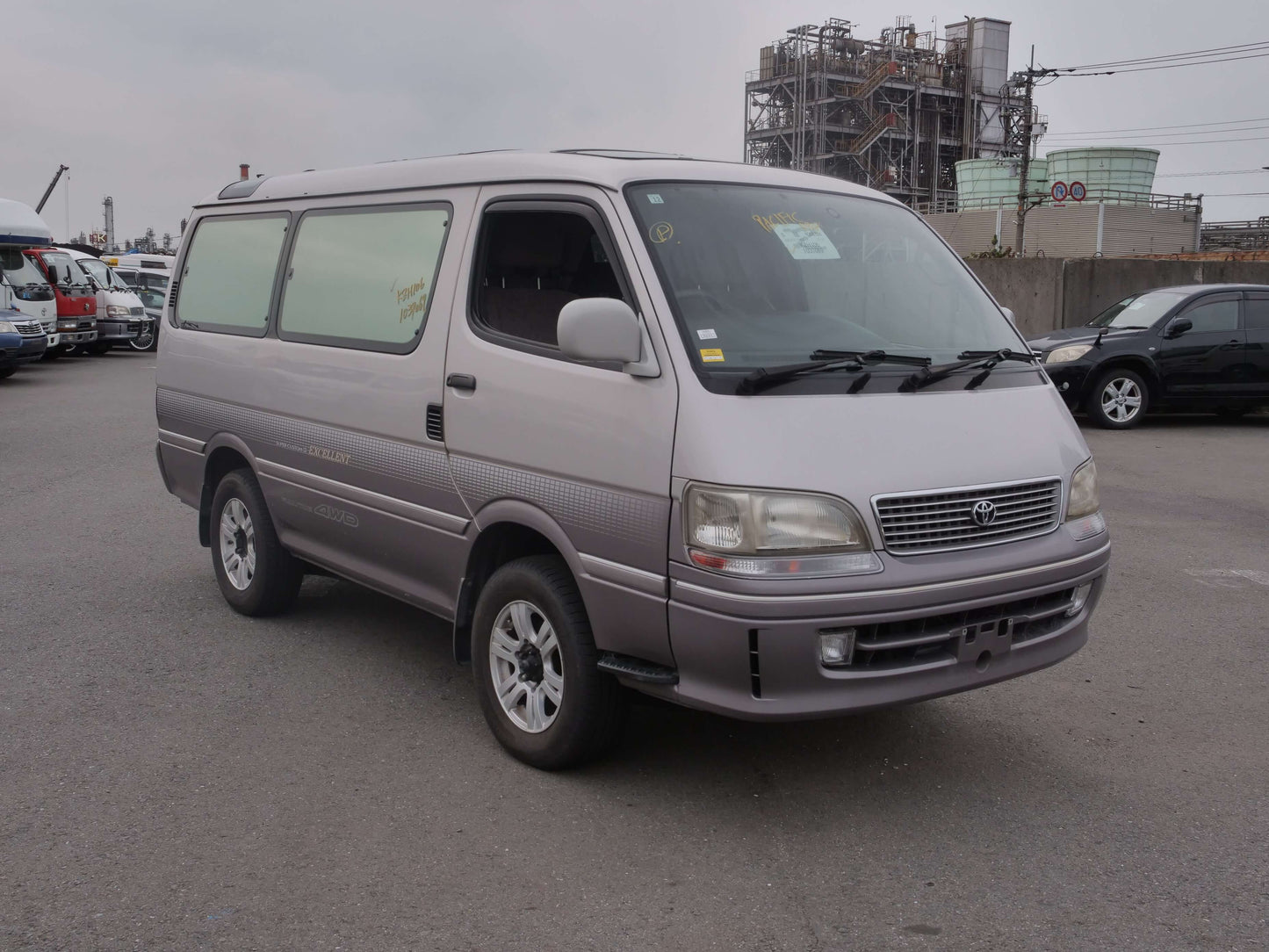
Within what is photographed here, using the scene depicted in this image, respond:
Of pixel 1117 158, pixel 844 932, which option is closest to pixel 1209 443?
pixel 844 932

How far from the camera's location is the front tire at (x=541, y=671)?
419 cm

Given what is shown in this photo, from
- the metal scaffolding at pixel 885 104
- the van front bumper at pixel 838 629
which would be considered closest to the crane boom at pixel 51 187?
the metal scaffolding at pixel 885 104

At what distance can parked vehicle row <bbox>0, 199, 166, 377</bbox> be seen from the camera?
860 inches

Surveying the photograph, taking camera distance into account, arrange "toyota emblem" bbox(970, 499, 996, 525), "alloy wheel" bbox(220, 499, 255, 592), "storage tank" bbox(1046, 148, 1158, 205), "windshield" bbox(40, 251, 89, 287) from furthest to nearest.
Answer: "storage tank" bbox(1046, 148, 1158, 205), "windshield" bbox(40, 251, 89, 287), "alloy wheel" bbox(220, 499, 255, 592), "toyota emblem" bbox(970, 499, 996, 525)

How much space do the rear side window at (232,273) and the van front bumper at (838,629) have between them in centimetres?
331

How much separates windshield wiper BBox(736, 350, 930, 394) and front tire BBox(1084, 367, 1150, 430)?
1120cm

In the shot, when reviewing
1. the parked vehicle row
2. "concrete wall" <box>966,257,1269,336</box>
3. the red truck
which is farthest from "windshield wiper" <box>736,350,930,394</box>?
the red truck

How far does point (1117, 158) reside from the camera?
2399 inches

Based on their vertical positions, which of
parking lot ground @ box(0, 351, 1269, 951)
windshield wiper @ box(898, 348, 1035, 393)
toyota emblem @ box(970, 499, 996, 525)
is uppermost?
Result: windshield wiper @ box(898, 348, 1035, 393)

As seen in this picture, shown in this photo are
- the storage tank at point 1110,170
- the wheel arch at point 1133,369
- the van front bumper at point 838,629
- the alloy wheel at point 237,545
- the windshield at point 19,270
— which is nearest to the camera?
the van front bumper at point 838,629

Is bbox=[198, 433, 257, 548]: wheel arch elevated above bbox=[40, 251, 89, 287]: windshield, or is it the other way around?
bbox=[40, 251, 89, 287]: windshield

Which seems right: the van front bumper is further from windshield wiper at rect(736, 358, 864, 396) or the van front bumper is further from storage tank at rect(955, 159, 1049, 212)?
storage tank at rect(955, 159, 1049, 212)

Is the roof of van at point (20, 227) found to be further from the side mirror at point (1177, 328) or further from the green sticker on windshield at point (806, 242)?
the green sticker on windshield at point (806, 242)

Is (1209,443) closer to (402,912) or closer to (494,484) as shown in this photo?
(494,484)
